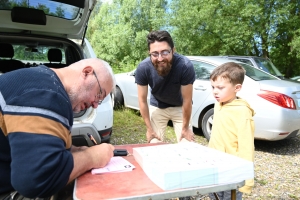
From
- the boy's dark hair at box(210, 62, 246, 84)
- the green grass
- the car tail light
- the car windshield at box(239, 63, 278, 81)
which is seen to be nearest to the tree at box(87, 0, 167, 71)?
the green grass

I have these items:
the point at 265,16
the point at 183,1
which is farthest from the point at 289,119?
the point at 183,1

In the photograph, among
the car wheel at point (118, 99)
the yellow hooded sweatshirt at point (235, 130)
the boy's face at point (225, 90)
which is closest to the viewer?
the yellow hooded sweatshirt at point (235, 130)

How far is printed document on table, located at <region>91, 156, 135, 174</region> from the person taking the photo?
56.6 inches

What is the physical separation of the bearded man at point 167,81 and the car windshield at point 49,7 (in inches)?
56.6

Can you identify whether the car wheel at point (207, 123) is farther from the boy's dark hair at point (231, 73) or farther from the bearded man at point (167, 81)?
the boy's dark hair at point (231, 73)

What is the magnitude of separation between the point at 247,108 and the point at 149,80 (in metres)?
1.20

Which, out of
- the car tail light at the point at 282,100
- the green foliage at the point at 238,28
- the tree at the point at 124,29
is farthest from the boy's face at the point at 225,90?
the tree at the point at 124,29

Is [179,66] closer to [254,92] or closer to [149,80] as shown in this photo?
[149,80]

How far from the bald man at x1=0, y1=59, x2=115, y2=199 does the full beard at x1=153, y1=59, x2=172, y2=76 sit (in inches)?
51.3

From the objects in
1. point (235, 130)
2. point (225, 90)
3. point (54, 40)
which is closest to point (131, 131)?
point (54, 40)

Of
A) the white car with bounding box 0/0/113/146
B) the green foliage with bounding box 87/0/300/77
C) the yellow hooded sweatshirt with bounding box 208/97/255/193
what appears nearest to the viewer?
the yellow hooded sweatshirt with bounding box 208/97/255/193

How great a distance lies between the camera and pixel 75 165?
131 centimetres

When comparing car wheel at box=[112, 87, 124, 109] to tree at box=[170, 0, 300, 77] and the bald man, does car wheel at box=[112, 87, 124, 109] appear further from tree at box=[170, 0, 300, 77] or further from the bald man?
tree at box=[170, 0, 300, 77]

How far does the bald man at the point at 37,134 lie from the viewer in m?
1.12
